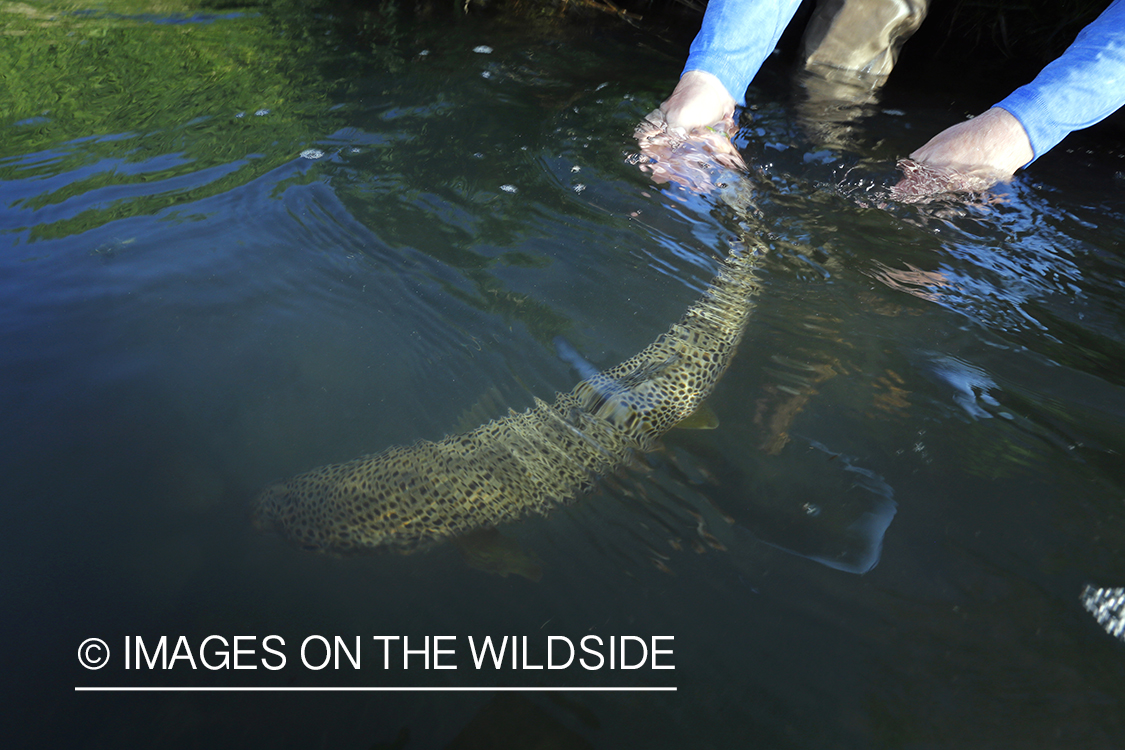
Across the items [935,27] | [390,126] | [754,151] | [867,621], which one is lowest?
[867,621]

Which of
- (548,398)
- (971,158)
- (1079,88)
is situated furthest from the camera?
(971,158)

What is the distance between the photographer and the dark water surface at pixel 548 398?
1.47 meters

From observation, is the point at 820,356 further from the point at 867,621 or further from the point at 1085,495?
the point at 867,621

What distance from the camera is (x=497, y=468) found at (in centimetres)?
208

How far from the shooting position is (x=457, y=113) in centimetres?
411

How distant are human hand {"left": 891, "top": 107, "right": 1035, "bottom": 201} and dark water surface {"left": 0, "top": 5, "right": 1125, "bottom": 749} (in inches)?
5.2

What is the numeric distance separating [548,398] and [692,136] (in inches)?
80.8

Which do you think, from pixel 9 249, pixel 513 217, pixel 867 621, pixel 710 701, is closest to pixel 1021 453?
pixel 867 621

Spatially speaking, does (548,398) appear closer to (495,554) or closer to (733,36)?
(495,554)

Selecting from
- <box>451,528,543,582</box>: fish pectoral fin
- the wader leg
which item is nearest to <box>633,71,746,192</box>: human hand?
<box>451,528,543,582</box>: fish pectoral fin

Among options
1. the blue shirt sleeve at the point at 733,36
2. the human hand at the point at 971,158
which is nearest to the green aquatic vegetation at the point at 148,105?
the blue shirt sleeve at the point at 733,36

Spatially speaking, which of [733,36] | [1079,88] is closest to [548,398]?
[733,36]

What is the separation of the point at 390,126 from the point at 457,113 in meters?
0.48

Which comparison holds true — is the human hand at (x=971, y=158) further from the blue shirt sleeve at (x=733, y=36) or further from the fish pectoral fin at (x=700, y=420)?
the fish pectoral fin at (x=700, y=420)
